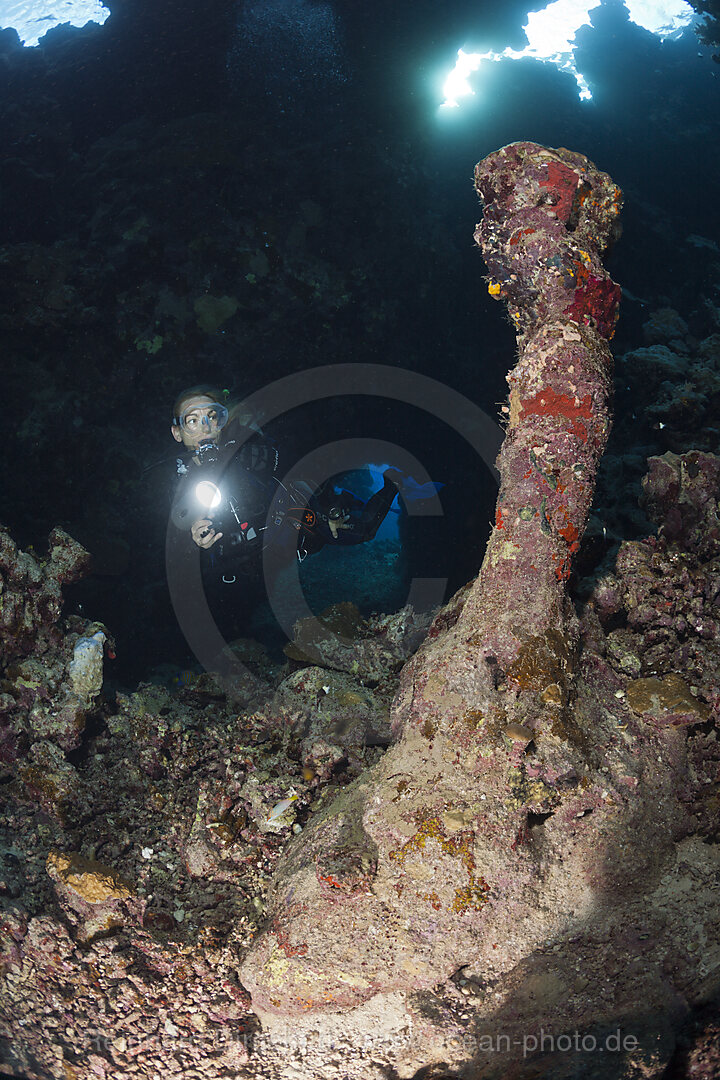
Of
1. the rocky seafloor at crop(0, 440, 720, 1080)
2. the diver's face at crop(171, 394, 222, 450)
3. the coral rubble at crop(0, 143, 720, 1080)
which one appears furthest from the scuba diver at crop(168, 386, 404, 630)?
the coral rubble at crop(0, 143, 720, 1080)

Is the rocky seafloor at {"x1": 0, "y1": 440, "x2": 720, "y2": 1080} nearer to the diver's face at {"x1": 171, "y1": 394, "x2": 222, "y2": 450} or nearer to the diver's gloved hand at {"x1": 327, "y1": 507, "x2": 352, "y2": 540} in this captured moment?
the diver's gloved hand at {"x1": 327, "y1": 507, "x2": 352, "y2": 540}

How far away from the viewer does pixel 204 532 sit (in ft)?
16.5

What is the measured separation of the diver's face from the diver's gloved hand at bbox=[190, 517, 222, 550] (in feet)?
3.19

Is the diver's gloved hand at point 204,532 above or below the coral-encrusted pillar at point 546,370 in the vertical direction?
above

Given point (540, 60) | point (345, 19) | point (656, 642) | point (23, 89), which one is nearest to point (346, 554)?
point (656, 642)

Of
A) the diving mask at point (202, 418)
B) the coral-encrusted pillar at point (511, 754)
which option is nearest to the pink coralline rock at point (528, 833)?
the coral-encrusted pillar at point (511, 754)

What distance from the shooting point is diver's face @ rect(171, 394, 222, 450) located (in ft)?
17.9

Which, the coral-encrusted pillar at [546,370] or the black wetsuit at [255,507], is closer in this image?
the coral-encrusted pillar at [546,370]

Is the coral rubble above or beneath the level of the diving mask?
beneath

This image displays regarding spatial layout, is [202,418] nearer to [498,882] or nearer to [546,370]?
[546,370]

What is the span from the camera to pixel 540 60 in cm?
1688

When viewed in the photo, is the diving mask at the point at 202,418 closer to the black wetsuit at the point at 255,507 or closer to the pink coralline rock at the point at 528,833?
the black wetsuit at the point at 255,507

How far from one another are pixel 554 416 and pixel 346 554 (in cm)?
798

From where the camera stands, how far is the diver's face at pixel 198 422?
546 cm
